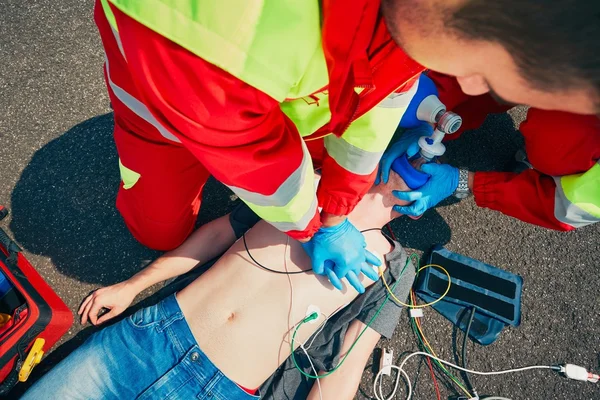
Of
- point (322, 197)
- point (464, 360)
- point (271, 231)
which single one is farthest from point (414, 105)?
point (464, 360)

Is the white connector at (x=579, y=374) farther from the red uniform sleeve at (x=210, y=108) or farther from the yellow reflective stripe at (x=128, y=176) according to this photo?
the yellow reflective stripe at (x=128, y=176)

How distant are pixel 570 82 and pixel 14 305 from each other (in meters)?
1.76

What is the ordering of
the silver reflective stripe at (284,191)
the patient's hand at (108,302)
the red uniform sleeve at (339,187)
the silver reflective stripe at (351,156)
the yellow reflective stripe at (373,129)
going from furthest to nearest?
the patient's hand at (108,302) → the red uniform sleeve at (339,187) → the silver reflective stripe at (351,156) → the yellow reflective stripe at (373,129) → the silver reflective stripe at (284,191)

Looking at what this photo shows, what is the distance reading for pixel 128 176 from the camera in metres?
1.52

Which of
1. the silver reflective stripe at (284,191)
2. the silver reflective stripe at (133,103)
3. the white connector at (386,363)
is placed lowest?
the white connector at (386,363)

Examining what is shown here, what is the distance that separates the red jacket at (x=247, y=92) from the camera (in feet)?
2.39

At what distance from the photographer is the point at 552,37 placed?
523 millimetres

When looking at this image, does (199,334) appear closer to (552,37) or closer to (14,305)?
(14,305)

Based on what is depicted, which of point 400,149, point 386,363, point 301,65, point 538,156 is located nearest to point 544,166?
point 538,156

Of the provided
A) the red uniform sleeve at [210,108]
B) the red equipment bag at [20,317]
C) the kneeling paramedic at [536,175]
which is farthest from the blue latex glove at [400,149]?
the red equipment bag at [20,317]

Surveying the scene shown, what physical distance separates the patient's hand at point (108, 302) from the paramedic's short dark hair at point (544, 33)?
5.23ft

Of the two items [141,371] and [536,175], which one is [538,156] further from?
[141,371]

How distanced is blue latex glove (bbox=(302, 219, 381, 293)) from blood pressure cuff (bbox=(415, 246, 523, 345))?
1.44ft

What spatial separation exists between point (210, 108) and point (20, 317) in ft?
3.94
